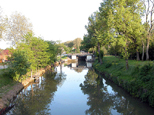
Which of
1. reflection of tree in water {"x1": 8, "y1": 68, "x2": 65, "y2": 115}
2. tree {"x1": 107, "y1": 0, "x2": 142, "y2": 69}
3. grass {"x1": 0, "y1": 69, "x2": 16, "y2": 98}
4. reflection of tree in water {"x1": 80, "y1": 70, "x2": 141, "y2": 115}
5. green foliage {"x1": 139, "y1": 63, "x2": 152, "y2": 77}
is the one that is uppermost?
tree {"x1": 107, "y1": 0, "x2": 142, "y2": 69}

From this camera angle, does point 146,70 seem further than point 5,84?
No

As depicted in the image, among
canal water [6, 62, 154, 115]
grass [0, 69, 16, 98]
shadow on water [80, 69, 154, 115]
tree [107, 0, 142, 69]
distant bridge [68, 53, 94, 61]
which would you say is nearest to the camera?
shadow on water [80, 69, 154, 115]

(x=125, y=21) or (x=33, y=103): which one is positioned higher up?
(x=125, y=21)

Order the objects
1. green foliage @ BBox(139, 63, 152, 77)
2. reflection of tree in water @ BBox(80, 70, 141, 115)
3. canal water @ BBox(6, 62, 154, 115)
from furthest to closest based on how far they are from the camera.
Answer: green foliage @ BBox(139, 63, 152, 77) < reflection of tree in water @ BBox(80, 70, 141, 115) < canal water @ BBox(6, 62, 154, 115)

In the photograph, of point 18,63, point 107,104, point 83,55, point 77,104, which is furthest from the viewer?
point 83,55

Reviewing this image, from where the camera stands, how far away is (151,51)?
24516 millimetres

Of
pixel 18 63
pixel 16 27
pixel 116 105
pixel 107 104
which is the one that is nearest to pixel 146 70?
pixel 116 105

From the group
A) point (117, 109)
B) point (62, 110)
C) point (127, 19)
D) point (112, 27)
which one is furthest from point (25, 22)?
point (117, 109)

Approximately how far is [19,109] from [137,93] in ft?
37.1

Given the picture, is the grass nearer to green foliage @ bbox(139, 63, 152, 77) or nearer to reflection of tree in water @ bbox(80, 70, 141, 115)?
reflection of tree in water @ bbox(80, 70, 141, 115)

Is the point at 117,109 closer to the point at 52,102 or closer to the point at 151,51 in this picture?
the point at 52,102

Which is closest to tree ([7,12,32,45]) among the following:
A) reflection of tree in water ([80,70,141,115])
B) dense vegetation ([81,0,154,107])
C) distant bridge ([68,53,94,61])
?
dense vegetation ([81,0,154,107])

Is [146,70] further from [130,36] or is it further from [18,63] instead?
[18,63]

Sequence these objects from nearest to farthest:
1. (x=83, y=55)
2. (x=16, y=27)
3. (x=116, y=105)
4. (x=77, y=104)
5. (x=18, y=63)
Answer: (x=116, y=105) < (x=77, y=104) < (x=18, y=63) < (x=16, y=27) < (x=83, y=55)
